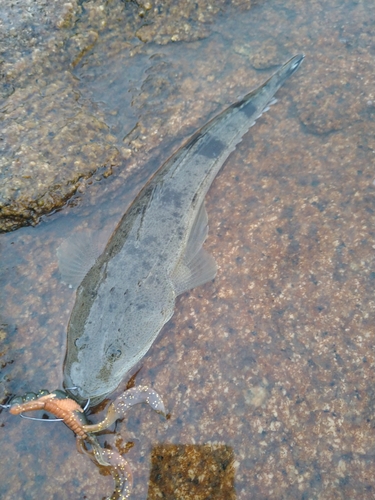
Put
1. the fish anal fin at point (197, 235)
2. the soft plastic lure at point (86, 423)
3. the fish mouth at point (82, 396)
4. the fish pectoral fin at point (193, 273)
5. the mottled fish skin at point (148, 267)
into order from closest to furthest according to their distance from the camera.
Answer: the soft plastic lure at point (86, 423)
the fish mouth at point (82, 396)
the mottled fish skin at point (148, 267)
the fish pectoral fin at point (193, 273)
the fish anal fin at point (197, 235)

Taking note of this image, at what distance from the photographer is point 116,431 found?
3.10m

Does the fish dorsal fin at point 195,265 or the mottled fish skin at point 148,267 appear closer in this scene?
the mottled fish skin at point 148,267

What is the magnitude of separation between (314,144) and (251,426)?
2825 mm

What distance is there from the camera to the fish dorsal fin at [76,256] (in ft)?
12.1

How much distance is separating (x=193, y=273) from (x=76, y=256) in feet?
3.55

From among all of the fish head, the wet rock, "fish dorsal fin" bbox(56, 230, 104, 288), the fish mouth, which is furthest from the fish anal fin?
the fish mouth

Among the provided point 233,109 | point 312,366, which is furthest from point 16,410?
point 233,109

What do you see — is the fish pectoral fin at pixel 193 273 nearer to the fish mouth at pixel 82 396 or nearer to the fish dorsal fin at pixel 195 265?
the fish dorsal fin at pixel 195 265

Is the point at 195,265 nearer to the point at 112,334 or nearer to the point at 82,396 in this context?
the point at 112,334

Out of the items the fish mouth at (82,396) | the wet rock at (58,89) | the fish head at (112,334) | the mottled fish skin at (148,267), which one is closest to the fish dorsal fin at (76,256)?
the mottled fish skin at (148,267)

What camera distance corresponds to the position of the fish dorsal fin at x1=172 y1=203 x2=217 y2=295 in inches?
144

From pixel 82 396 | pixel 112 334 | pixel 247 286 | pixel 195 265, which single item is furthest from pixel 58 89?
pixel 82 396

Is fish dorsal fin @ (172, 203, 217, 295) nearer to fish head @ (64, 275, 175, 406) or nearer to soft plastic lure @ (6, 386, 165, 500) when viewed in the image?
fish head @ (64, 275, 175, 406)

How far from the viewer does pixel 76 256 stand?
3.75m
